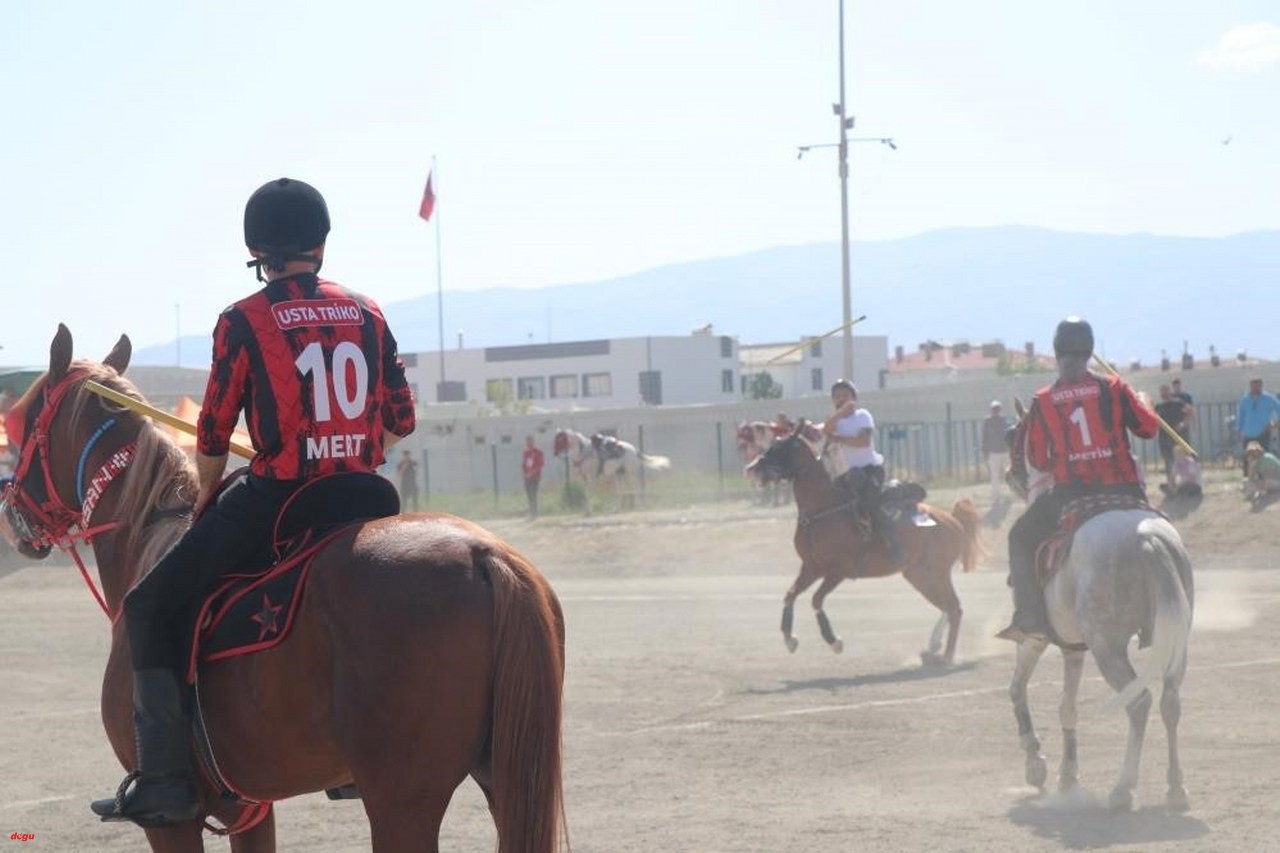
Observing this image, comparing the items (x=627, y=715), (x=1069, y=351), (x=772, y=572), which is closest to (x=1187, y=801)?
(x=1069, y=351)

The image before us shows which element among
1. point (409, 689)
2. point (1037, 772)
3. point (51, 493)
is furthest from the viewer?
point (1037, 772)

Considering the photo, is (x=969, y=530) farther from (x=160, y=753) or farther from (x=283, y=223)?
(x=160, y=753)

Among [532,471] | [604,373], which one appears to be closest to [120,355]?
[532,471]

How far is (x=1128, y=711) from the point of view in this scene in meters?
9.91

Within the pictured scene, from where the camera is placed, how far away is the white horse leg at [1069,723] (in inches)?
407

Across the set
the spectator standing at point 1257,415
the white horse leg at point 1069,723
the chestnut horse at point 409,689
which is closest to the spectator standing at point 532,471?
the spectator standing at point 1257,415

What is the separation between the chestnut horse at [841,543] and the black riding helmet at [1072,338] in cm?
713

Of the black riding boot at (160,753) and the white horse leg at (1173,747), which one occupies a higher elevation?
the black riding boot at (160,753)

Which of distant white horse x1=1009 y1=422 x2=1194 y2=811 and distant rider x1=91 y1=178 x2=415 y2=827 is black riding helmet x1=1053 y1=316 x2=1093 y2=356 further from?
distant rider x1=91 y1=178 x2=415 y2=827

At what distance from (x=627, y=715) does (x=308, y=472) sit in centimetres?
840

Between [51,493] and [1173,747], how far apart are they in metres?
6.47

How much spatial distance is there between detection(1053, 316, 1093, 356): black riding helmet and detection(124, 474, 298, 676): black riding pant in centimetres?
630

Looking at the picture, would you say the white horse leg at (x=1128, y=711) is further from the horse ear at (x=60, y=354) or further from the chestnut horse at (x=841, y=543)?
the chestnut horse at (x=841, y=543)

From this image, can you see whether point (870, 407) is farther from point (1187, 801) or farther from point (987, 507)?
point (1187, 801)
